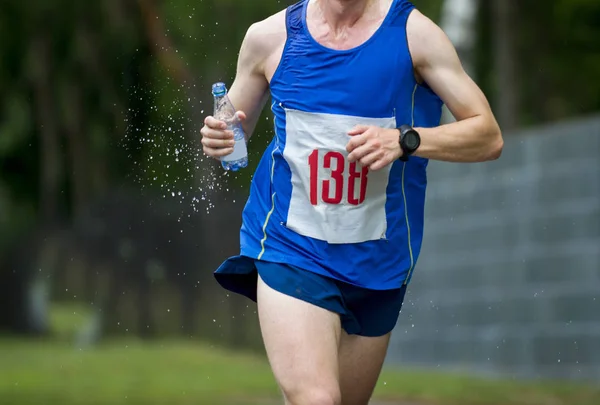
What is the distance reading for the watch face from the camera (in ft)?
16.5

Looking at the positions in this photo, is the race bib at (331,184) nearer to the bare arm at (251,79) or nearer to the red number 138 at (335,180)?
the red number 138 at (335,180)

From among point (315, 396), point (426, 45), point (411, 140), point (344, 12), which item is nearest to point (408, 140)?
point (411, 140)

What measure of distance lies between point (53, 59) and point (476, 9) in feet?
42.6

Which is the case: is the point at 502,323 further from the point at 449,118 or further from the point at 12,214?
the point at 12,214

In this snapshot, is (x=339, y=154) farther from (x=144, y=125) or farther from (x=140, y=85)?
(x=140, y=85)

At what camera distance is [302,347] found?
504cm

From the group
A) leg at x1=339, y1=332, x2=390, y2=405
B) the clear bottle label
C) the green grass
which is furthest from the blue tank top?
the green grass

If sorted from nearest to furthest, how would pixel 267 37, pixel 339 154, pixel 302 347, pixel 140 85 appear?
pixel 302 347 → pixel 339 154 → pixel 267 37 → pixel 140 85

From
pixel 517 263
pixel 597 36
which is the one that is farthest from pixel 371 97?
pixel 597 36

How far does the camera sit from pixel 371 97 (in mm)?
5211

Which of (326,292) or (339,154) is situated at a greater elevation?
(339,154)

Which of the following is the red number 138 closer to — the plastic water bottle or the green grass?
the plastic water bottle

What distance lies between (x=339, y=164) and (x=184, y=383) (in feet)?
29.0

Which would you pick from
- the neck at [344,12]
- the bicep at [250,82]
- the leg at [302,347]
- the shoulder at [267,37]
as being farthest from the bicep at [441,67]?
the leg at [302,347]
